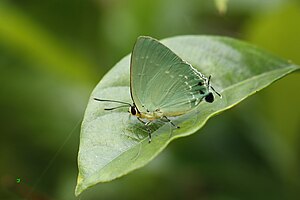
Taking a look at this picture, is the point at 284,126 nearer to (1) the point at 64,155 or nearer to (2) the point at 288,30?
(2) the point at 288,30

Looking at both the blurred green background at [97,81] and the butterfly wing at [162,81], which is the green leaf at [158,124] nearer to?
the butterfly wing at [162,81]

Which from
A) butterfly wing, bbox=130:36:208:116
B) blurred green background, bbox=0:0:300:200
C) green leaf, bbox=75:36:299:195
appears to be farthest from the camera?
blurred green background, bbox=0:0:300:200

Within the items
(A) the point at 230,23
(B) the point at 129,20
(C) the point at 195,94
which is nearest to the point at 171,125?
(C) the point at 195,94

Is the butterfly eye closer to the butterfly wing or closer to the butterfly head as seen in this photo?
the butterfly wing

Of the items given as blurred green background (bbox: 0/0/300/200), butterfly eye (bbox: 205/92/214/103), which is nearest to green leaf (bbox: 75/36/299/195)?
butterfly eye (bbox: 205/92/214/103)

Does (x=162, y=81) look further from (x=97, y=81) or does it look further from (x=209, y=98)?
(x=97, y=81)
